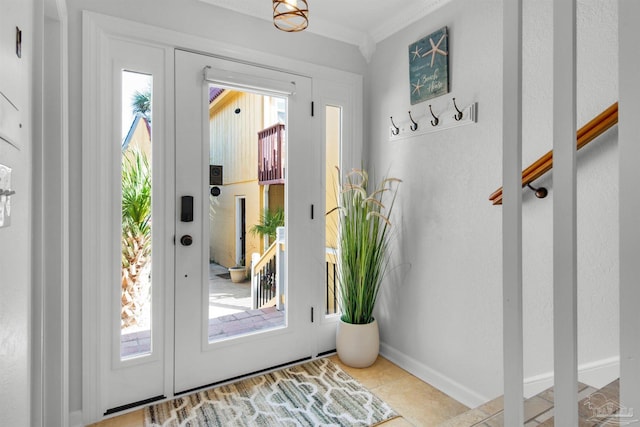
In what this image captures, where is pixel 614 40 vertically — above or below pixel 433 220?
above

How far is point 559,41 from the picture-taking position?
640mm

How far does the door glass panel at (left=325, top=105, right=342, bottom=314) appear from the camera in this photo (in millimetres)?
2621

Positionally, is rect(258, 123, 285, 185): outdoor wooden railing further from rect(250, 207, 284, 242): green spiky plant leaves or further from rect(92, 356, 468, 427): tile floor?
rect(92, 356, 468, 427): tile floor

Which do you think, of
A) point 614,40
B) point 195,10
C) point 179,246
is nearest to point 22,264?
point 179,246

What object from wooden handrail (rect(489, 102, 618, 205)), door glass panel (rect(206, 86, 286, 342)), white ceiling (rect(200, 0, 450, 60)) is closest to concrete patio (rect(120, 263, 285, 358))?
door glass panel (rect(206, 86, 286, 342))

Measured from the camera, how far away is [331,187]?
8.64ft

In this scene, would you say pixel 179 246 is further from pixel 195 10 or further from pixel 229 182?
pixel 195 10

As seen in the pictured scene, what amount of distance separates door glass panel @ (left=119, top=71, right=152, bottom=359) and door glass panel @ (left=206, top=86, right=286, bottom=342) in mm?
349

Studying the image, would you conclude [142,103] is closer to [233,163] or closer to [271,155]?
[233,163]

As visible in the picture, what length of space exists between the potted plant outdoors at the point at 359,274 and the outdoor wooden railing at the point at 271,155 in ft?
1.53

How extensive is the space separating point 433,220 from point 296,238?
92cm

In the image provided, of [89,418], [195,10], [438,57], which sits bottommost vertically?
[89,418]

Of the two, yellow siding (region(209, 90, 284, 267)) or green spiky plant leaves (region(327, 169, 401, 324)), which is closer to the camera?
yellow siding (region(209, 90, 284, 267))

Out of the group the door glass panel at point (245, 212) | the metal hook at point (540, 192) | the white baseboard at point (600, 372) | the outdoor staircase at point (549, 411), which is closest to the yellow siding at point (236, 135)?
the door glass panel at point (245, 212)
